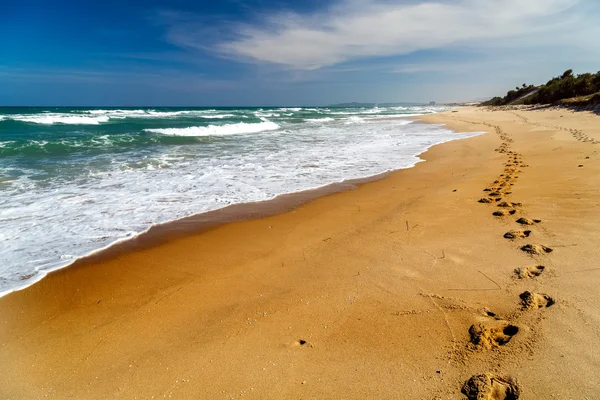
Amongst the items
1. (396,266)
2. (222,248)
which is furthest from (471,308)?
(222,248)

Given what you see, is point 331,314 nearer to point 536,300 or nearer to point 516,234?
point 536,300

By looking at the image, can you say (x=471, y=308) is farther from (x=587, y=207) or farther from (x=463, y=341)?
(x=587, y=207)

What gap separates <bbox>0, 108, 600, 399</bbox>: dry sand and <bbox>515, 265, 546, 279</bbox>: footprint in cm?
2

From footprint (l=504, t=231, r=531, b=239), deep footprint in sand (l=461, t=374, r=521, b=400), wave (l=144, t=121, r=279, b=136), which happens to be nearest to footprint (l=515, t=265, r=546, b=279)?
footprint (l=504, t=231, r=531, b=239)

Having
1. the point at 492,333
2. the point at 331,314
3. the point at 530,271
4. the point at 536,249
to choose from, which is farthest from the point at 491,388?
the point at 536,249

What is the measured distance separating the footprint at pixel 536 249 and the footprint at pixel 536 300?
0.85 metres

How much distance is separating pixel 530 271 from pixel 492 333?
106 cm

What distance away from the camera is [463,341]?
2252 millimetres

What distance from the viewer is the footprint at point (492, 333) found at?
7.21ft

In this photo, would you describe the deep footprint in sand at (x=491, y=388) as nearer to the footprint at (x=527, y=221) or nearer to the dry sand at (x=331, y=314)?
the dry sand at (x=331, y=314)

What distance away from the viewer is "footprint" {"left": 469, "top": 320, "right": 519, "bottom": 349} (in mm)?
2197

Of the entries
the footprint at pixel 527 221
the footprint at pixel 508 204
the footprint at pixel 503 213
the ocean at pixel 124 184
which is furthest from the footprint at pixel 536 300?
the ocean at pixel 124 184

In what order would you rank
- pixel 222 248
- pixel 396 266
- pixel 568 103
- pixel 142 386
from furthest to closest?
pixel 568 103, pixel 222 248, pixel 396 266, pixel 142 386

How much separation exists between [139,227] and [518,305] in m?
4.69
